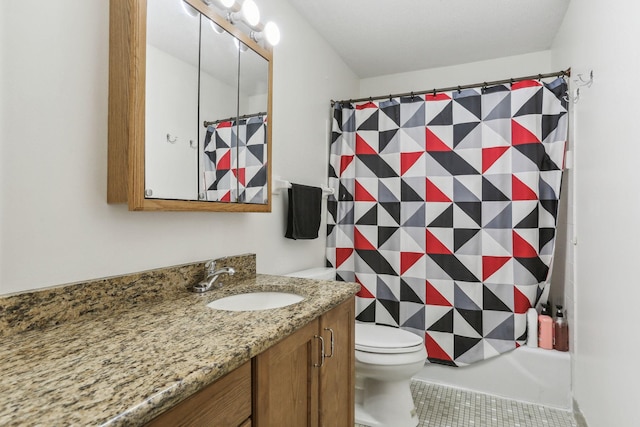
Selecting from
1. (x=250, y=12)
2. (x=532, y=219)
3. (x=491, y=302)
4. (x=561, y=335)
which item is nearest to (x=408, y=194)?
(x=532, y=219)

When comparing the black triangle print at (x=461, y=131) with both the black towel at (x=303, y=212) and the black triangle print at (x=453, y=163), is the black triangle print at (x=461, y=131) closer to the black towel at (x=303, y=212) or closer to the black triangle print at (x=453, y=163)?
the black triangle print at (x=453, y=163)

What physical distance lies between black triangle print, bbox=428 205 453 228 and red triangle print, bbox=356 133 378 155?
0.65 m

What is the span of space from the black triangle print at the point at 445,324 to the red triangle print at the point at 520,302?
379 millimetres

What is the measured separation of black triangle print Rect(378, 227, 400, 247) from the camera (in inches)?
96.3

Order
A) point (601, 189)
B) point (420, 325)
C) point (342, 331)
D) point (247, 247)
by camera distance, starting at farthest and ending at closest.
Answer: point (420, 325) < point (247, 247) < point (601, 189) < point (342, 331)

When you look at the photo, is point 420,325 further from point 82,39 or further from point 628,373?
point 82,39

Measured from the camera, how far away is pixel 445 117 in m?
2.32

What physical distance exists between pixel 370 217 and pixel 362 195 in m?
0.17

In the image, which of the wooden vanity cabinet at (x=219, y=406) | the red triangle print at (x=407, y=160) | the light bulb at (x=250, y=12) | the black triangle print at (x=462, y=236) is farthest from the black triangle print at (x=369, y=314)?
the light bulb at (x=250, y=12)

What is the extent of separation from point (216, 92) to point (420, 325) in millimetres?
1899

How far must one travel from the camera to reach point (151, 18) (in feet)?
3.66

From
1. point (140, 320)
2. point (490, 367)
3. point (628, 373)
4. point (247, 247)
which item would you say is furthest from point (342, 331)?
point (490, 367)

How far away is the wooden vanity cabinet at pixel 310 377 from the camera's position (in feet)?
2.90

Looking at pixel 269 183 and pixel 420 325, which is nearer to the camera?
pixel 269 183
